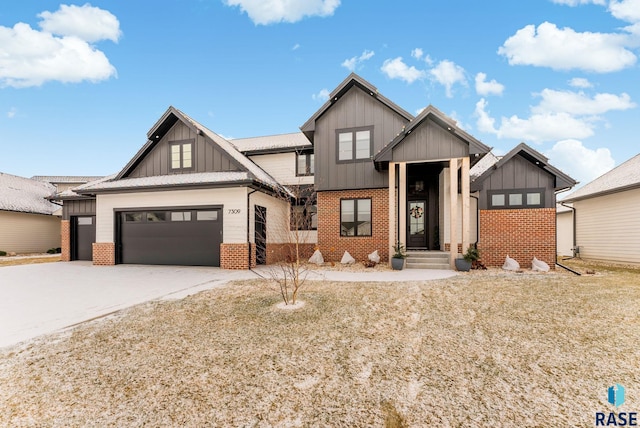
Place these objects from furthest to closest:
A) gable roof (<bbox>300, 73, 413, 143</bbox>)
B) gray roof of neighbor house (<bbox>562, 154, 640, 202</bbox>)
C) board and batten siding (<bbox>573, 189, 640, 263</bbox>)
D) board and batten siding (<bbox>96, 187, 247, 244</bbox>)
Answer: gray roof of neighbor house (<bbox>562, 154, 640, 202</bbox>) → board and batten siding (<bbox>573, 189, 640, 263</bbox>) → gable roof (<bbox>300, 73, 413, 143</bbox>) → board and batten siding (<bbox>96, 187, 247, 244</bbox>)

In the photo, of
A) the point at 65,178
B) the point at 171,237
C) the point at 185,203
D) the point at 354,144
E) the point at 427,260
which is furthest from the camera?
the point at 65,178

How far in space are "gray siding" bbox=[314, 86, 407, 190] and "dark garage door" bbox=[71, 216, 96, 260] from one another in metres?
13.9

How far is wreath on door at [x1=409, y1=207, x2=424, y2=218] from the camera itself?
13494mm

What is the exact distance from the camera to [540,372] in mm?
3314

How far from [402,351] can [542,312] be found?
12.0 ft

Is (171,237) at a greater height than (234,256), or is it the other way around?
(171,237)

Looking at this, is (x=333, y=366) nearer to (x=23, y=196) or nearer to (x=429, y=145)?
(x=429, y=145)

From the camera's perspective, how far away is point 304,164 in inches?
616

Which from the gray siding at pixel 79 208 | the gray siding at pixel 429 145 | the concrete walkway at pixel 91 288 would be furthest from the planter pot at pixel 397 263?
the gray siding at pixel 79 208

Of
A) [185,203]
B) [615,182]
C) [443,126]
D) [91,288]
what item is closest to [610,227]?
[615,182]

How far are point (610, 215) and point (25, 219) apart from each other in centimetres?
3714

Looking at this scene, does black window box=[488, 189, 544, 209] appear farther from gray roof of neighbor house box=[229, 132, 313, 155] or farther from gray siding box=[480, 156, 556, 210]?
gray roof of neighbor house box=[229, 132, 313, 155]

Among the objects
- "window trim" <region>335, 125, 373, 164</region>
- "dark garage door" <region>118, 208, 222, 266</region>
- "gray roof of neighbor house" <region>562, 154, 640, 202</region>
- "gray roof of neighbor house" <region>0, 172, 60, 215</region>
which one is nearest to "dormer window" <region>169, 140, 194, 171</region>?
"dark garage door" <region>118, 208, 222, 266</region>

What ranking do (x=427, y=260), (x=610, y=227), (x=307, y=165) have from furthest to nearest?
(x=307, y=165)
(x=610, y=227)
(x=427, y=260)
